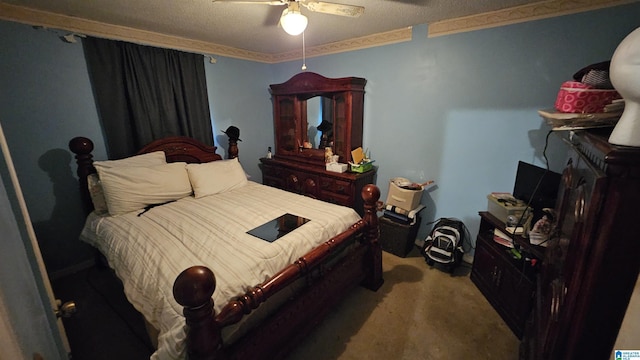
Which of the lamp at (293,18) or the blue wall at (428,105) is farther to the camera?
the blue wall at (428,105)

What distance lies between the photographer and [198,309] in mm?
939

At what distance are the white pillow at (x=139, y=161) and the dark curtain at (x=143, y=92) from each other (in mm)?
214

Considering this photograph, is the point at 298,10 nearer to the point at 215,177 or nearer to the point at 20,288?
the point at 20,288

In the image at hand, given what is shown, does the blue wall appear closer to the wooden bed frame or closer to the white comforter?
the wooden bed frame

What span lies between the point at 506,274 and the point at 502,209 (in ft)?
1.55

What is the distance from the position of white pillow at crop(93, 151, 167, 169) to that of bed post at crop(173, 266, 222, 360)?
1800mm

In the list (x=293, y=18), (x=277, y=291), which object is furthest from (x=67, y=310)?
(x=293, y=18)

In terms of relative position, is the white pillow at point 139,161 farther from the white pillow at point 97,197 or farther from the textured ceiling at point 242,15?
the textured ceiling at point 242,15

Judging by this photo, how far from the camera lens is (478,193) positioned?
7.65ft

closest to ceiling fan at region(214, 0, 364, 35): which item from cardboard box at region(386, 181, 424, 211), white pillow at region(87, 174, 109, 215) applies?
cardboard box at region(386, 181, 424, 211)

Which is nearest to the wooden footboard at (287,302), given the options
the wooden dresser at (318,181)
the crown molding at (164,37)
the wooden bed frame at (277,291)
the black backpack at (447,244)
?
the wooden bed frame at (277,291)

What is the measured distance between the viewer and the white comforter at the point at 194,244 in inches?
46.5

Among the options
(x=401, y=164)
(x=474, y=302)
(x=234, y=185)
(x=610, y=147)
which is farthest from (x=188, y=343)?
(x=401, y=164)

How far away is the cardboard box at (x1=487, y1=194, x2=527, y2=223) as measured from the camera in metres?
1.83
